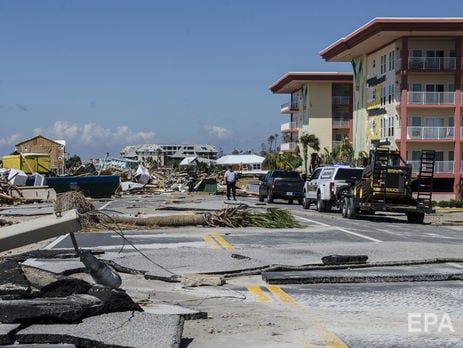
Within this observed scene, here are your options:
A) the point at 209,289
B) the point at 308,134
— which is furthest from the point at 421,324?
the point at 308,134

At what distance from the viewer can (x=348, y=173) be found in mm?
30953

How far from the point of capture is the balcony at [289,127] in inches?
3863

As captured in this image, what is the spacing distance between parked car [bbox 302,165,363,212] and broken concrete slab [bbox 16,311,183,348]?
23.5 metres

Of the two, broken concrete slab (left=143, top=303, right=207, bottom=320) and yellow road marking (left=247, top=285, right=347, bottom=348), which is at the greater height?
broken concrete slab (left=143, top=303, right=207, bottom=320)

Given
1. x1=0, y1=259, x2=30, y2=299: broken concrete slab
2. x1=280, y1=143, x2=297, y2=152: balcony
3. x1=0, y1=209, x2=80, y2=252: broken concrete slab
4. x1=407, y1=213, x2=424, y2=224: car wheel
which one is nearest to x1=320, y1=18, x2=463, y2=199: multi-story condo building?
x1=407, y1=213, x2=424, y2=224: car wheel

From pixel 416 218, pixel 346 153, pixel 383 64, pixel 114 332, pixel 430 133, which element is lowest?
pixel 416 218

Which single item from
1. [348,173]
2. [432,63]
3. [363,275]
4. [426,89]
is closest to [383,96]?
[426,89]

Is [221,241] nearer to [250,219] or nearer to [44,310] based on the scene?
[250,219]

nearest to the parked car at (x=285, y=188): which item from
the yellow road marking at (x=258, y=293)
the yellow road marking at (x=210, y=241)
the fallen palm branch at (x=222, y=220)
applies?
the fallen palm branch at (x=222, y=220)

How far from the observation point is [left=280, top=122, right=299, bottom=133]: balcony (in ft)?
322

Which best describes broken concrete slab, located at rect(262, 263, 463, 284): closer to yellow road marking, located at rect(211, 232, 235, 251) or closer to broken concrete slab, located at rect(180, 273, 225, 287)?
broken concrete slab, located at rect(180, 273, 225, 287)

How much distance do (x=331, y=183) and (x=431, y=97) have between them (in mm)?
31891

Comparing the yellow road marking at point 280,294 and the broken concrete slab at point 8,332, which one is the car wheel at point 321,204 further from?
the broken concrete slab at point 8,332

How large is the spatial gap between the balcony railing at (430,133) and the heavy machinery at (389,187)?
112 feet
